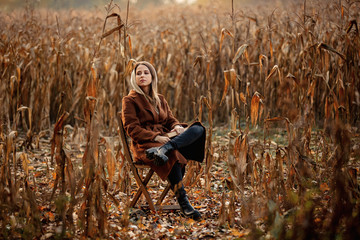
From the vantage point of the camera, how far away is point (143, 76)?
114 inches

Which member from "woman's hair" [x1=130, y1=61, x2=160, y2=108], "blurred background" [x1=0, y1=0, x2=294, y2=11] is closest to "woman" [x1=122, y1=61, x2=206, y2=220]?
"woman's hair" [x1=130, y1=61, x2=160, y2=108]

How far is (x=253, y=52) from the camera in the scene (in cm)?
582

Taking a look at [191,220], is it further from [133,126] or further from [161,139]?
[133,126]

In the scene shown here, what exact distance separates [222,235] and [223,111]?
3935mm

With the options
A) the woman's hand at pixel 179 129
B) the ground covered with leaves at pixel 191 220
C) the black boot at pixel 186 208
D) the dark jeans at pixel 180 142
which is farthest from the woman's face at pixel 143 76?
the black boot at pixel 186 208

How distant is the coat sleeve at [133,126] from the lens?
270 cm

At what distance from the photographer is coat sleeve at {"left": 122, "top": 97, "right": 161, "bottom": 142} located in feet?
8.84

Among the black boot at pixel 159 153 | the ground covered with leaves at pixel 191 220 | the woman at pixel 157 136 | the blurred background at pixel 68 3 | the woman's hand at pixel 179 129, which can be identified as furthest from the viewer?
the blurred background at pixel 68 3

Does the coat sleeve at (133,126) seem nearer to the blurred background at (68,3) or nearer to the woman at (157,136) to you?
the woman at (157,136)

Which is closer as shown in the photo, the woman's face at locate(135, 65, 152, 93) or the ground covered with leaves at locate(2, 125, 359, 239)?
the ground covered with leaves at locate(2, 125, 359, 239)

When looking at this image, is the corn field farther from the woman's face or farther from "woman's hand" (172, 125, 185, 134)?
"woman's hand" (172, 125, 185, 134)

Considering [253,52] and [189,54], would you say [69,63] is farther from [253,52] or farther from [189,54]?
[253,52]

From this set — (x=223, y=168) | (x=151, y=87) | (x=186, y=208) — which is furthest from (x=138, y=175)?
(x=223, y=168)

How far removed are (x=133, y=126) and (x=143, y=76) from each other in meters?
0.46
